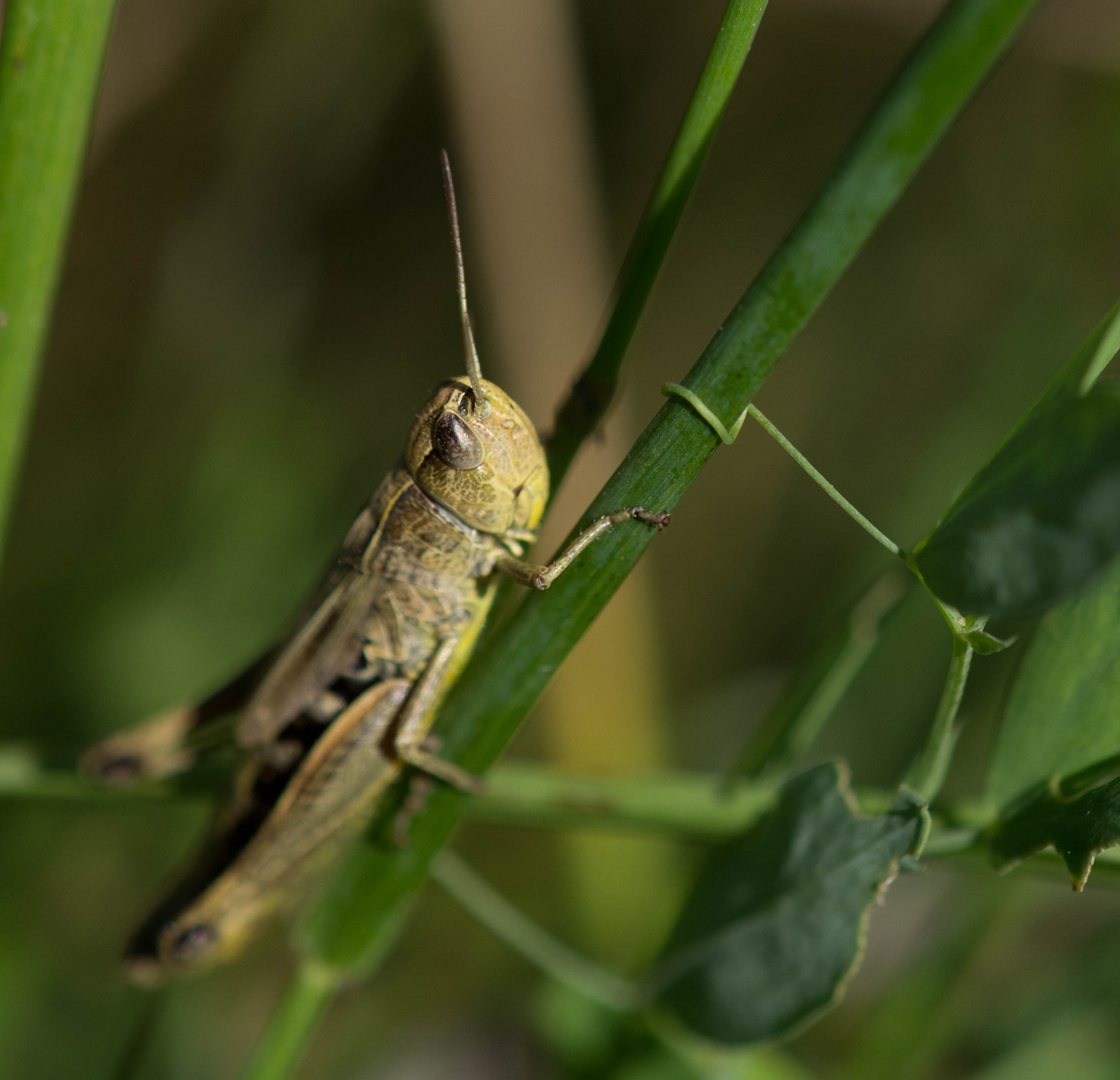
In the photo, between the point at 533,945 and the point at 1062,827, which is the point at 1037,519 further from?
the point at 533,945

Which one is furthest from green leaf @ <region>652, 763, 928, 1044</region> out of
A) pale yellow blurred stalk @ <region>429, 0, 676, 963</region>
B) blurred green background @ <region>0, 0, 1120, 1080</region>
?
pale yellow blurred stalk @ <region>429, 0, 676, 963</region>

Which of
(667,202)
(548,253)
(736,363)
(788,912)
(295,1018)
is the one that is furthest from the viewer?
(548,253)

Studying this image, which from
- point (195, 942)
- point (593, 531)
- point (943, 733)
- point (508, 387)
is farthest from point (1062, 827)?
point (508, 387)

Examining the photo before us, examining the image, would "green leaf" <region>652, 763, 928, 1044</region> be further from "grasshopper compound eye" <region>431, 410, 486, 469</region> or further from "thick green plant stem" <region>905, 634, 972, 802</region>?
"grasshopper compound eye" <region>431, 410, 486, 469</region>

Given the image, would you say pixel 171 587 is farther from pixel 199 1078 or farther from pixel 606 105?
pixel 606 105

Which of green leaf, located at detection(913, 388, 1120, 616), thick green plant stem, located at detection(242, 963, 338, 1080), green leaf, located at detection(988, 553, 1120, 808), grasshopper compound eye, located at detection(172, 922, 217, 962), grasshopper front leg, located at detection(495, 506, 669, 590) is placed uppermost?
green leaf, located at detection(913, 388, 1120, 616)
